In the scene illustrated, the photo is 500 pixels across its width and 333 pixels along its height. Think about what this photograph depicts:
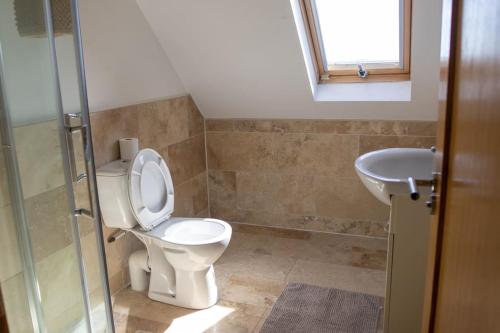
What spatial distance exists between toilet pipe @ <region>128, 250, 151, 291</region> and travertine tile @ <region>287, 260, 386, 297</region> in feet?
3.05

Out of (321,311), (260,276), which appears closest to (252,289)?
(260,276)

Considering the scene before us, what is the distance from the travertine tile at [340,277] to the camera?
8.70 feet

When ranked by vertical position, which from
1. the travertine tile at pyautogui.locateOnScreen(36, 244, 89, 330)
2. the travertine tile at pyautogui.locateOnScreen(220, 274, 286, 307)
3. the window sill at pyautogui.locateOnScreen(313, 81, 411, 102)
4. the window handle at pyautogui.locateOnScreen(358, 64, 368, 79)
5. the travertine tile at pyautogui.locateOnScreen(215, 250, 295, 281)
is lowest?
the travertine tile at pyautogui.locateOnScreen(220, 274, 286, 307)

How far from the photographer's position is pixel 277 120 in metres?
3.42

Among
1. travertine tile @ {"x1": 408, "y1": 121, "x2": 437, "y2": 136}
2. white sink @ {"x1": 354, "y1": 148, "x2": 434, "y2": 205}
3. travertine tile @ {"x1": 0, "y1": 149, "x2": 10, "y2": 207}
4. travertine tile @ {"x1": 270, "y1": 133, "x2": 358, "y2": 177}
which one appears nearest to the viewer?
travertine tile @ {"x1": 0, "y1": 149, "x2": 10, "y2": 207}

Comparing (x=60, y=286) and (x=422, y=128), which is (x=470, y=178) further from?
(x=422, y=128)

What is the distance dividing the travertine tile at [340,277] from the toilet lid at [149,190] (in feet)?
3.14

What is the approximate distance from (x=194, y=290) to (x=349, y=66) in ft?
6.19

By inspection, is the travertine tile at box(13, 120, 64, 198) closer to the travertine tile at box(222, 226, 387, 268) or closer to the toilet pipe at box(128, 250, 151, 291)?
the toilet pipe at box(128, 250, 151, 291)

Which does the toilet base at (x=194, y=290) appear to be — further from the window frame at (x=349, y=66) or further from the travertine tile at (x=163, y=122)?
the window frame at (x=349, y=66)

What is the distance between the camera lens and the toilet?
2.30m

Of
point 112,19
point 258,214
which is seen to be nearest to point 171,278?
point 258,214

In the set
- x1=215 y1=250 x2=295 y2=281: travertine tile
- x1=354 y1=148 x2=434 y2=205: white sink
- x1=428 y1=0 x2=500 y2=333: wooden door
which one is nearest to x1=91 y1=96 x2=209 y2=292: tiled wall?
x1=215 y1=250 x2=295 y2=281: travertine tile

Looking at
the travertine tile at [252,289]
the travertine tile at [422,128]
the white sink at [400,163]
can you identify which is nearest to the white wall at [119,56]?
the travertine tile at [252,289]
